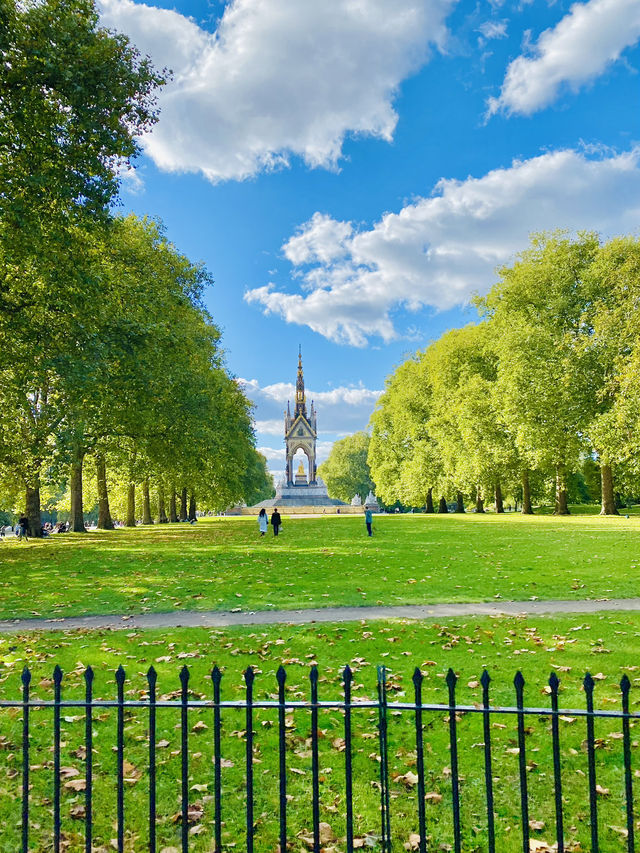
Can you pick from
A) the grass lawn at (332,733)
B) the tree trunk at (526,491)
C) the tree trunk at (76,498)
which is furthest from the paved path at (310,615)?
the tree trunk at (526,491)

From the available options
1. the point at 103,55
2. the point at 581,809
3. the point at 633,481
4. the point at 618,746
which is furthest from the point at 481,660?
the point at 633,481

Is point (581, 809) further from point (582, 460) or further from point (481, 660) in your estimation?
point (582, 460)

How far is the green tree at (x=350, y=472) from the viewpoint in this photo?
108 m

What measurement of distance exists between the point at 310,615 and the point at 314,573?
→ 4942mm

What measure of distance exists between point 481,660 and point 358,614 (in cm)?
318

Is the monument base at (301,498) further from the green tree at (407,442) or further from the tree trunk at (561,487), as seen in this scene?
the tree trunk at (561,487)

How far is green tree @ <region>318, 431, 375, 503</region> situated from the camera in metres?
108

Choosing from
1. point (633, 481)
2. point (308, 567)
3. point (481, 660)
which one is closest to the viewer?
point (481, 660)

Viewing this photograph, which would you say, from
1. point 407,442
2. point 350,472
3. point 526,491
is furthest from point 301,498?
point 526,491

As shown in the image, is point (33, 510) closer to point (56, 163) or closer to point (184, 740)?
point (56, 163)

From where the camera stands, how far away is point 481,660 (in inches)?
284

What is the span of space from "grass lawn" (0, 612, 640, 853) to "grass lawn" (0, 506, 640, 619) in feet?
8.79

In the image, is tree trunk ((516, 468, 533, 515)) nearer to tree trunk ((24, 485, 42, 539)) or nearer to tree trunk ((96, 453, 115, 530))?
tree trunk ((96, 453, 115, 530))

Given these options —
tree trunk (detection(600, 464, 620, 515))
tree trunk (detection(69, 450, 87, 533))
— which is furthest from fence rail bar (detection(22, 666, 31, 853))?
tree trunk (detection(600, 464, 620, 515))
